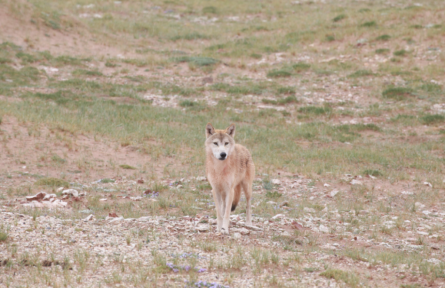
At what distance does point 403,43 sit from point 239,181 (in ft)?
74.4

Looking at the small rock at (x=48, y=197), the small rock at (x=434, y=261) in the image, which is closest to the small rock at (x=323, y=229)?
the small rock at (x=434, y=261)

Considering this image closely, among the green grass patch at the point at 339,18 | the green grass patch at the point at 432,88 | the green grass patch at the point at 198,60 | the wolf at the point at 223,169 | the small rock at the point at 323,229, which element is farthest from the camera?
the green grass patch at the point at 339,18

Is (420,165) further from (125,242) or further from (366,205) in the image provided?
(125,242)

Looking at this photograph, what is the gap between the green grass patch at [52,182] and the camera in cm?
1293

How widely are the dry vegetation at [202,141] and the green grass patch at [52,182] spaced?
47mm

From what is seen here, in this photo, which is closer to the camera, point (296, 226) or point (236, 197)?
point (236, 197)

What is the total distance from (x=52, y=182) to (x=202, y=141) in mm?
6530

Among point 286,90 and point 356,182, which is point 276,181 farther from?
point 286,90

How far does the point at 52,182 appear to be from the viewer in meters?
13.0

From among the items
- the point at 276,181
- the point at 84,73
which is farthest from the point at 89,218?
the point at 84,73

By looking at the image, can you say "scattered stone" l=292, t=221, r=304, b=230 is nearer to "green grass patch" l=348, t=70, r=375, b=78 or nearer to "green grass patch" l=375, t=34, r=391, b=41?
"green grass patch" l=348, t=70, r=375, b=78

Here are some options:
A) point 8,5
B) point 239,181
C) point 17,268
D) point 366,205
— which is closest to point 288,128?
point 366,205

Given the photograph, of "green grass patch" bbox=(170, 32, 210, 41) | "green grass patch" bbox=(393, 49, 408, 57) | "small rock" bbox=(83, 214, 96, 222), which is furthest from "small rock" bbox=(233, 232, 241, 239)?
"green grass patch" bbox=(170, 32, 210, 41)

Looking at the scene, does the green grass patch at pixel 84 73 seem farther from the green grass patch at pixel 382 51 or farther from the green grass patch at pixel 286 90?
the green grass patch at pixel 382 51
